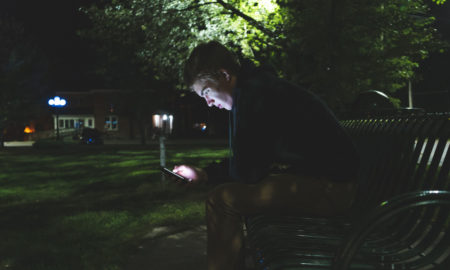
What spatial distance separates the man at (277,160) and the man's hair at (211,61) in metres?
0.18

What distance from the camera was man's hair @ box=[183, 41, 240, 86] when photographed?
2143 mm

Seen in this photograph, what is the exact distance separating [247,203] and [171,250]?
2236mm

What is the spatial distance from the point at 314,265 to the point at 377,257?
1.28 feet

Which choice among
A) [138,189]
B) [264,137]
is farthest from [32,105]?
[264,137]

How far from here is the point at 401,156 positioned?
8.30ft

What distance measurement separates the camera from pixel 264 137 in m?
1.92

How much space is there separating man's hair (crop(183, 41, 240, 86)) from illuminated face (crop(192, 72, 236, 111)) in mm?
33

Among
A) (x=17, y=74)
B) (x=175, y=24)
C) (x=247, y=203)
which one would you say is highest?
(x=17, y=74)

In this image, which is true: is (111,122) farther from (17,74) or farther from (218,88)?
(218,88)

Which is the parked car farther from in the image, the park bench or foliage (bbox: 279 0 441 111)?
the park bench

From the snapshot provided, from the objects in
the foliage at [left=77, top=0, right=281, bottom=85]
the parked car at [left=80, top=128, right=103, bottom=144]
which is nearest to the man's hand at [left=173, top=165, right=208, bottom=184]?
the foliage at [left=77, top=0, right=281, bottom=85]

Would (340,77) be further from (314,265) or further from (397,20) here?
(314,265)

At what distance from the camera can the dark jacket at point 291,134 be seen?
1910mm

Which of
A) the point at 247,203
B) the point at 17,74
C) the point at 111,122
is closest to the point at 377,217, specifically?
the point at 247,203
